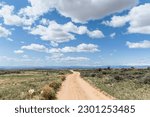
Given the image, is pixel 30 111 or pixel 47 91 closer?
pixel 30 111

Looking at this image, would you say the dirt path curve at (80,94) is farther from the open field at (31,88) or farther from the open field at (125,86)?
the open field at (125,86)

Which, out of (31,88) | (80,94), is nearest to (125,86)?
(80,94)

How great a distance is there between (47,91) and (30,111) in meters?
9.38

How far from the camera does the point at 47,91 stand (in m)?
23.9

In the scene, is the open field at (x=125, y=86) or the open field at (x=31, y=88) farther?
the open field at (x=125, y=86)

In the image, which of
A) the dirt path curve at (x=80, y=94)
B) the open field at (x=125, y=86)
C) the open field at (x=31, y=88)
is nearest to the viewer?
the dirt path curve at (x=80, y=94)

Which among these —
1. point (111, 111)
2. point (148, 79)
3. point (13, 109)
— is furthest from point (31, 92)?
point (148, 79)

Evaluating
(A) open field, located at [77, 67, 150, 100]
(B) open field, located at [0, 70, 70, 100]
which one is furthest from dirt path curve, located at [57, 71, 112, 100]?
(A) open field, located at [77, 67, 150, 100]

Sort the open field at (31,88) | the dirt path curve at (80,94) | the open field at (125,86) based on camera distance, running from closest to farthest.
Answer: the dirt path curve at (80,94) → the open field at (31,88) → the open field at (125,86)

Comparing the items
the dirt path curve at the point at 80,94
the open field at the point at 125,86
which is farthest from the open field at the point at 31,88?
the open field at the point at 125,86

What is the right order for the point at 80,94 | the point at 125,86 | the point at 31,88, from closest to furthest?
1. the point at 80,94
2. the point at 31,88
3. the point at 125,86

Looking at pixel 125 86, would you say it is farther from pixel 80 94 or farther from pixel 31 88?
pixel 31 88

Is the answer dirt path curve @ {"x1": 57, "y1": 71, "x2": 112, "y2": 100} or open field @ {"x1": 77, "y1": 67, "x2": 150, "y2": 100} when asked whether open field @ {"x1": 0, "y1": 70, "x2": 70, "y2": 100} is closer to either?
dirt path curve @ {"x1": 57, "y1": 71, "x2": 112, "y2": 100}

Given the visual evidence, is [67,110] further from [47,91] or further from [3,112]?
[47,91]
